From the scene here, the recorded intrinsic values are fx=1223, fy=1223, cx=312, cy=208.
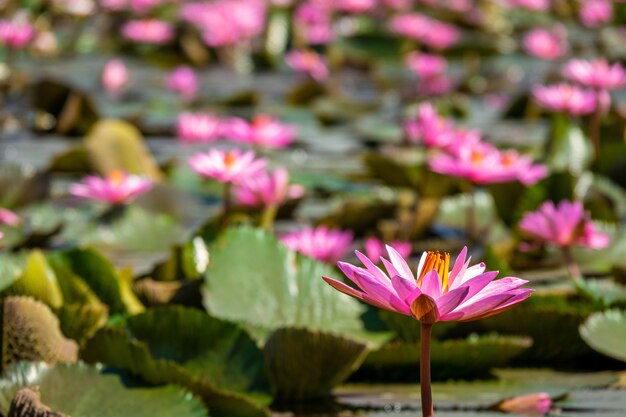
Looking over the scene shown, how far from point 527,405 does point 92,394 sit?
0.52 meters

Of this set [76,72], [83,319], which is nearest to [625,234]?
[83,319]

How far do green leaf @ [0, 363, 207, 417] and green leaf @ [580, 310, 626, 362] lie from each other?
53cm

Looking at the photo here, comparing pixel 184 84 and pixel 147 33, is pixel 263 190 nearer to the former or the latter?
pixel 184 84

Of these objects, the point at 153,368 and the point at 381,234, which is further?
the point at 381,234

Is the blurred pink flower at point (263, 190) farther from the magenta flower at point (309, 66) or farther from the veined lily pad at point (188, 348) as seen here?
the magenta flower at point (309, 66)

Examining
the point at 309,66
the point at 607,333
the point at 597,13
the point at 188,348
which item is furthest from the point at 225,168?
the point at 597,13

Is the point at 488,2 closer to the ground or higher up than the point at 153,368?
higher up

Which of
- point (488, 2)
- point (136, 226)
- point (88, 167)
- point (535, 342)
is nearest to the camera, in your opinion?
point (535, 342)

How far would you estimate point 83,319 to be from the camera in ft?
5.23

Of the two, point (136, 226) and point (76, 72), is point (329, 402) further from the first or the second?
point (76, 72)

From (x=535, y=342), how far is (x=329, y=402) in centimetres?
34

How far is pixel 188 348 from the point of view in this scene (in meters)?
1.52

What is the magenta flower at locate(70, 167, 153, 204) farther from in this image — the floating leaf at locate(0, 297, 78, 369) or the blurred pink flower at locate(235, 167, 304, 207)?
the floating leaf at locate(0, 297, 78, 369)

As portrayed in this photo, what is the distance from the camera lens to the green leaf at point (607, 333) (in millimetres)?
1560
